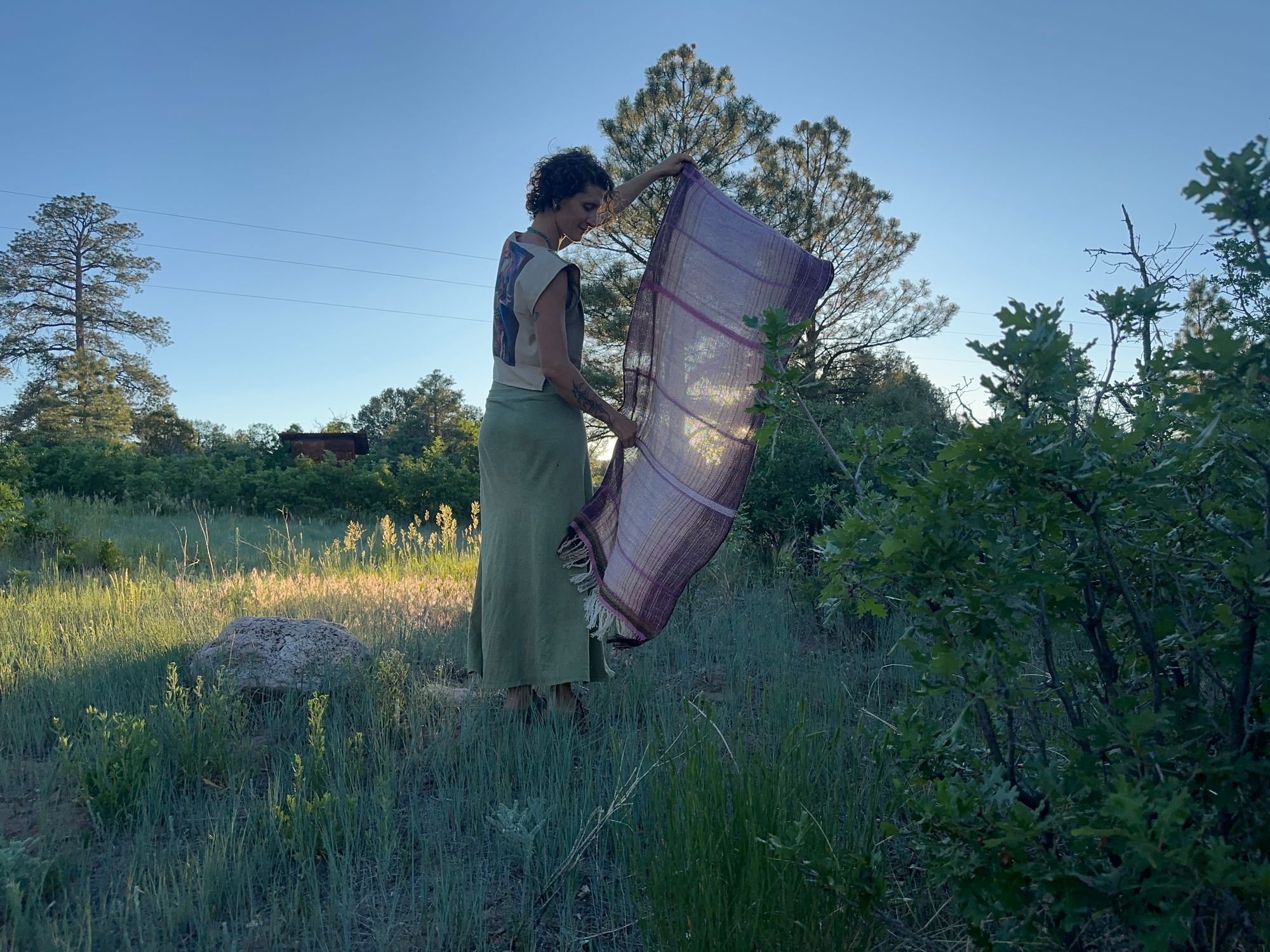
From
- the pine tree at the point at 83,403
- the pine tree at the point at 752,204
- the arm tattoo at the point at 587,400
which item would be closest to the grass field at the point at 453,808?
the arm tattoo at the point at 587,400

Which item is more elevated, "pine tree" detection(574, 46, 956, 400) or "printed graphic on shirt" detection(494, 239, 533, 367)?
"pine tree" detection(574, 46, 956, 400)

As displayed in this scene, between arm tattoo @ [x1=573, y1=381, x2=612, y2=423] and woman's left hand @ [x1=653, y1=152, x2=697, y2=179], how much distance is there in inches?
31.8

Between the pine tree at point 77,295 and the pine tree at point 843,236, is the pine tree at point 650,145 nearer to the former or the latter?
the pine tree at point 843,236

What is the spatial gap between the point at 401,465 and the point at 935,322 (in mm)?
11890

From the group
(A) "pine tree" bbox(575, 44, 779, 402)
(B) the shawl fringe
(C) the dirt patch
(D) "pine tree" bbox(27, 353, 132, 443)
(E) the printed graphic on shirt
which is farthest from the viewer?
(D) "pine tree" bbox(27, 353, 132, 443)

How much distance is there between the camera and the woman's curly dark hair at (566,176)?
3.10 m

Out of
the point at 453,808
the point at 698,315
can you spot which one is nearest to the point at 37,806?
the point at 453,808

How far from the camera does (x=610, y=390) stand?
55.4 feet

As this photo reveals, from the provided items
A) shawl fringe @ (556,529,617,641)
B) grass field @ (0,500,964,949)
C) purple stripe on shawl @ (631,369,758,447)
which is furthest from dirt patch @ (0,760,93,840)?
purple stripe on shawl @ (631,369,758,447)

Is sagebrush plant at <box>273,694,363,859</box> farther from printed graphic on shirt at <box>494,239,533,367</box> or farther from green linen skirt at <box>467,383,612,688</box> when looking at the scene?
printed graphic on shirt at <box>494,239,533,367</box>

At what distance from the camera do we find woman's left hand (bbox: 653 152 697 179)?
2994 millimetres

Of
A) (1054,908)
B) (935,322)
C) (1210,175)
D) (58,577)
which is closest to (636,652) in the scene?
(1054,908)

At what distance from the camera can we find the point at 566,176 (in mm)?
3098

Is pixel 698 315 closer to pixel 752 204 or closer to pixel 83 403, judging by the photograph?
pixel 752 204
